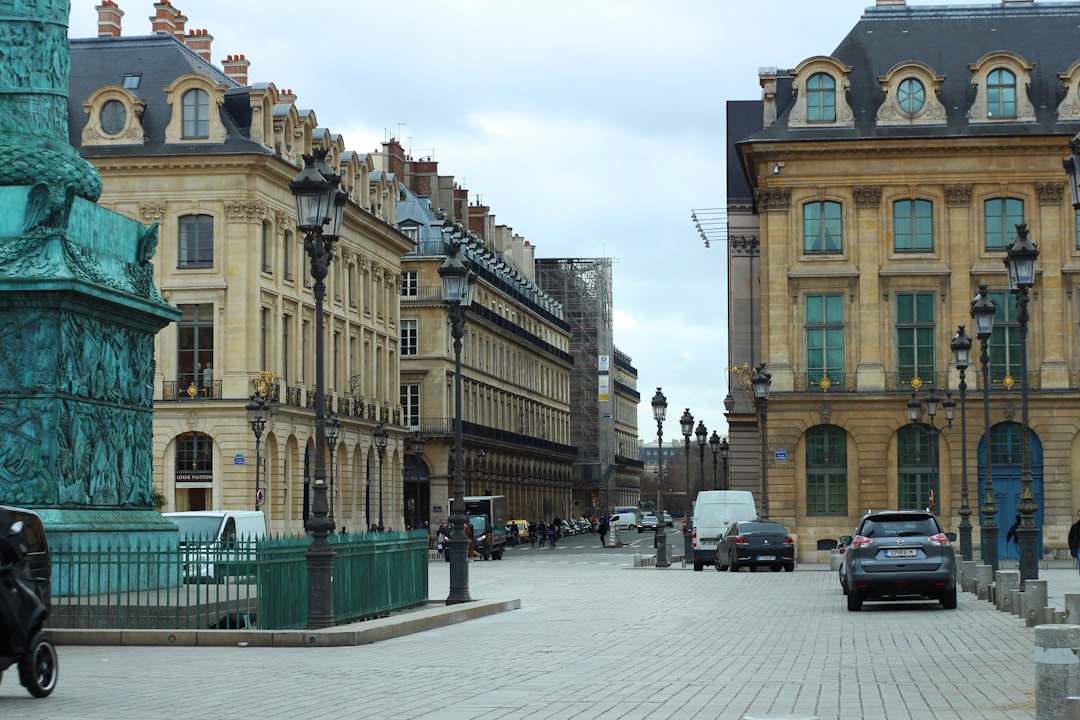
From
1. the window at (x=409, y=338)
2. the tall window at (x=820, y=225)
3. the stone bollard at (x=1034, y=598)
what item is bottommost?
the stone bollard at (x=1034, y=598)

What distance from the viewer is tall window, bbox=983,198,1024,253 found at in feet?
195

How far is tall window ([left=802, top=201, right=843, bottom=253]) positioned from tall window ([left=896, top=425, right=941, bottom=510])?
267 inches

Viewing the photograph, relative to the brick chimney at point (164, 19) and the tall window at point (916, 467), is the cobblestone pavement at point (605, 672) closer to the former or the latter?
the tall window at point (916, 467)

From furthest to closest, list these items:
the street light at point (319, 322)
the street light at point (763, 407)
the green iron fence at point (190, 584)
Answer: the street light at point (763, 407) → the street light at point (319, 322) → the green iron fence at point (190, 584)

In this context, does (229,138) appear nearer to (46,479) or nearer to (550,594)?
(550,594)

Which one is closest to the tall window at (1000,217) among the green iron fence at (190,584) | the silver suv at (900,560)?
the silver suv at (900,560)

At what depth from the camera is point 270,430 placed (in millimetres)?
64562

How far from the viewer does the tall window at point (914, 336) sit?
59.3 metres

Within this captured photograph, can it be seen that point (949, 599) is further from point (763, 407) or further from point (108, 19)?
point (108, 19)

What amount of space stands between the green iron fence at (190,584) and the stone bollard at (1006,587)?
1011 cm

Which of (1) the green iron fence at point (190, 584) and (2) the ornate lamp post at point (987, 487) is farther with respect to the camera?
(2) the ornate lamp post at point (987, 487)

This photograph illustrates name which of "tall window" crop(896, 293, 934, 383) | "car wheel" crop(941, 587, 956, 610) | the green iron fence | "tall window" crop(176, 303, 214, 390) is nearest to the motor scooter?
the green iron fence

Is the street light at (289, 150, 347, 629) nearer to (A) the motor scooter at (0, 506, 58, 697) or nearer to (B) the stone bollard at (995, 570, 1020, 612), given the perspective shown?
(A) the motor scooter at (0, 506, 58, 697)

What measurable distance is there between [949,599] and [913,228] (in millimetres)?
34165
